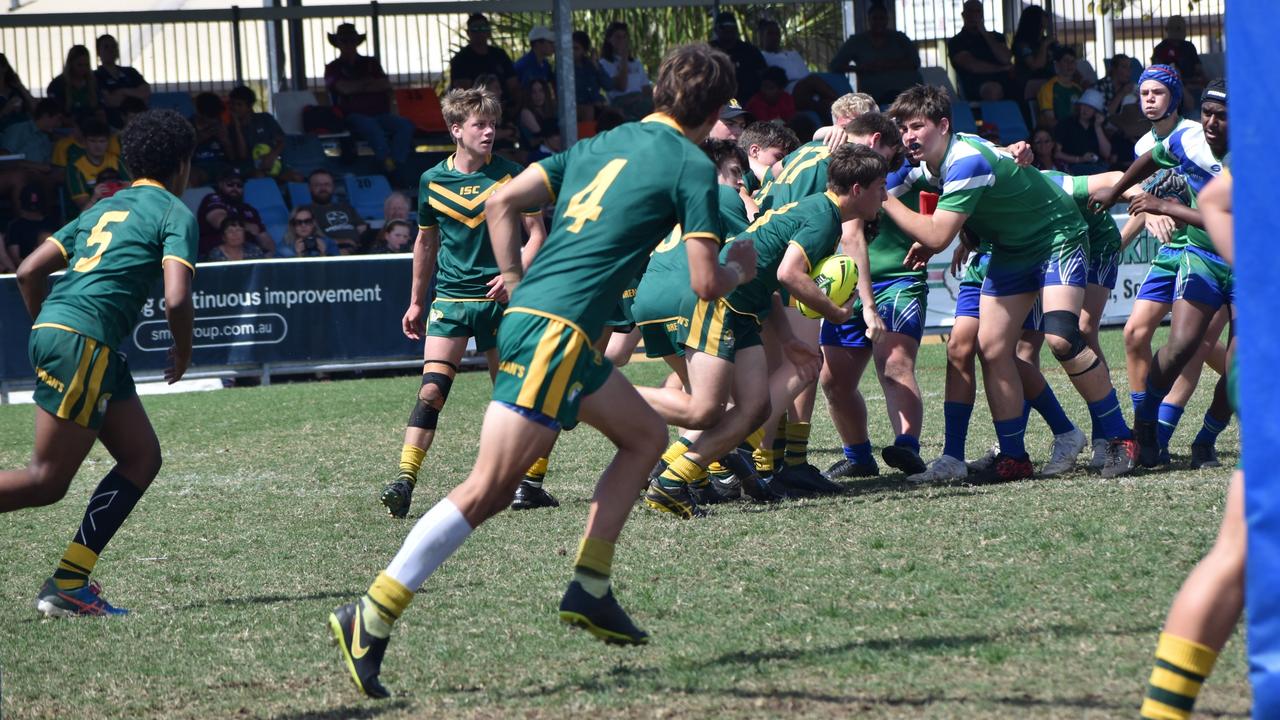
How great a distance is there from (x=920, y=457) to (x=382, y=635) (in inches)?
198

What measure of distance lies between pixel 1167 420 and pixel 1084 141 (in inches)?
499

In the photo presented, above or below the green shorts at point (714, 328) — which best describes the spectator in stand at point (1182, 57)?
above

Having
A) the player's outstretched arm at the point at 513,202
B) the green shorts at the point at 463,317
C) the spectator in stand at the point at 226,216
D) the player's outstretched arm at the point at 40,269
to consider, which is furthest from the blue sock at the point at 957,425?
the spectator in stand at the point at 226,216

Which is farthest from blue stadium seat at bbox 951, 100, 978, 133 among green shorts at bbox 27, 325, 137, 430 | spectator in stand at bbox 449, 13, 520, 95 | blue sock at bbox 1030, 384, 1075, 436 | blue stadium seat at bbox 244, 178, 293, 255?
green shorts at bbox 27, 325, 137, 430

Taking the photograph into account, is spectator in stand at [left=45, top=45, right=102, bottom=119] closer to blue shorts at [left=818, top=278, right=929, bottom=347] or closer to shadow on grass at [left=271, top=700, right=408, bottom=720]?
blue shorts at [left=818, top=278, right=929, bottom=347]

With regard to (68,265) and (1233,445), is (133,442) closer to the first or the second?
(68,265)

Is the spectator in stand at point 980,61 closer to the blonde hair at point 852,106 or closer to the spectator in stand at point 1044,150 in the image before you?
the spectator in stand at point 1044,150

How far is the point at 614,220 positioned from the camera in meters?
4.43

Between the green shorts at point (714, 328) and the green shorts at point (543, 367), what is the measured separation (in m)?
2.47

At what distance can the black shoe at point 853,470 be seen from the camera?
27.8 feet

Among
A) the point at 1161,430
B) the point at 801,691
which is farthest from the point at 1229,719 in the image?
the point at 1161,430

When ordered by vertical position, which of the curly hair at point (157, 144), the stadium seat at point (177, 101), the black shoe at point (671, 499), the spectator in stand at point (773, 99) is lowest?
the black shoe at point (671, 499)

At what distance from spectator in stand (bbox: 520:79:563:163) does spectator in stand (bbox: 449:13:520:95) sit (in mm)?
291

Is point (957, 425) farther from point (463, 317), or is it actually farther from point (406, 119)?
point (406, 119)
